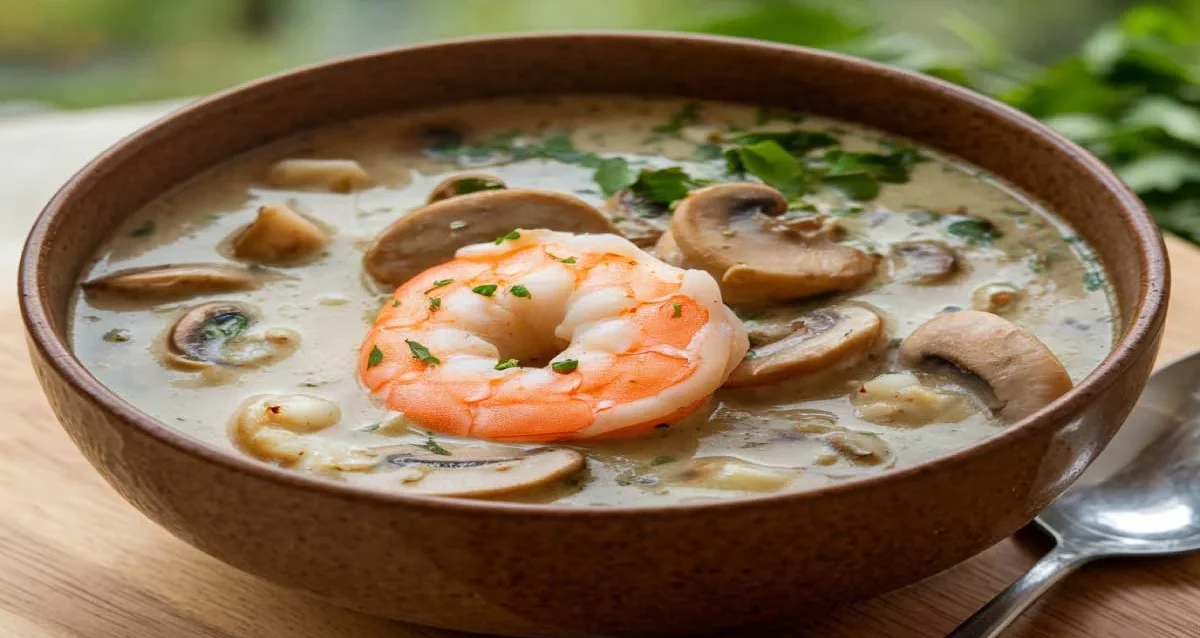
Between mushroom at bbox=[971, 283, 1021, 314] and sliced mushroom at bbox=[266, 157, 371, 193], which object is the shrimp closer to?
mushroom at bbox=[971, 283, 1021, 314]

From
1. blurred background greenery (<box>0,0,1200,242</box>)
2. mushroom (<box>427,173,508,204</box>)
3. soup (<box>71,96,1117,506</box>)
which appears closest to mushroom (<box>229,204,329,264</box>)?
soup (<box>71,96,1117,506</box>)

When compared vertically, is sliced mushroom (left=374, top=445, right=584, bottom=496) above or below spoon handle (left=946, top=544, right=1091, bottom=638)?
below

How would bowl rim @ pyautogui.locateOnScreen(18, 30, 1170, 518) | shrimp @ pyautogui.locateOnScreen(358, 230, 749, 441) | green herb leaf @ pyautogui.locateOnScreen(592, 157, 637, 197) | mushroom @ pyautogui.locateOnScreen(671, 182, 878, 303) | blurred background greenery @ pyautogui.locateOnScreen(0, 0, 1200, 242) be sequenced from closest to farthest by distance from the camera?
bowl rim @ pyautogui.locateOnScreen(18, 30, 1170, 518)
shrimp @ pyautogui.locateOnScreen(358, 230, 749, 441)
mushroom @ pyautogui.locateOnScreen(671, 182, 878, 303)
green herb leaf @ pyautogui.locateOnScreen(592, 157, 637, 197)
blurred background greenery @ pyautogui.locateOnScreen(0, 0, 1200, 242)

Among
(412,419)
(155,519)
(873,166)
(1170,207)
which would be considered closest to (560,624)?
(412,419)

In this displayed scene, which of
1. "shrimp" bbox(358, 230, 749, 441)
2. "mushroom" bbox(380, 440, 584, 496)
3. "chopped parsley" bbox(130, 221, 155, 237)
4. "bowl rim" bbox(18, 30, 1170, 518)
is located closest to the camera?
"bowl rim" bbox(18, 30, 1170, 518)

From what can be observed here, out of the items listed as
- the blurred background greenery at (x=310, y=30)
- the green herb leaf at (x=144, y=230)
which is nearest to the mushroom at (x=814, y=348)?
the green herb leaf at (x=144, y=230)

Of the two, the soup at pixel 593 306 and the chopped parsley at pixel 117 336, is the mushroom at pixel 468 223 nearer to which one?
the soup at pixel 593 306

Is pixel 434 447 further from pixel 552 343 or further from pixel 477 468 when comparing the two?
pixel 552 343
